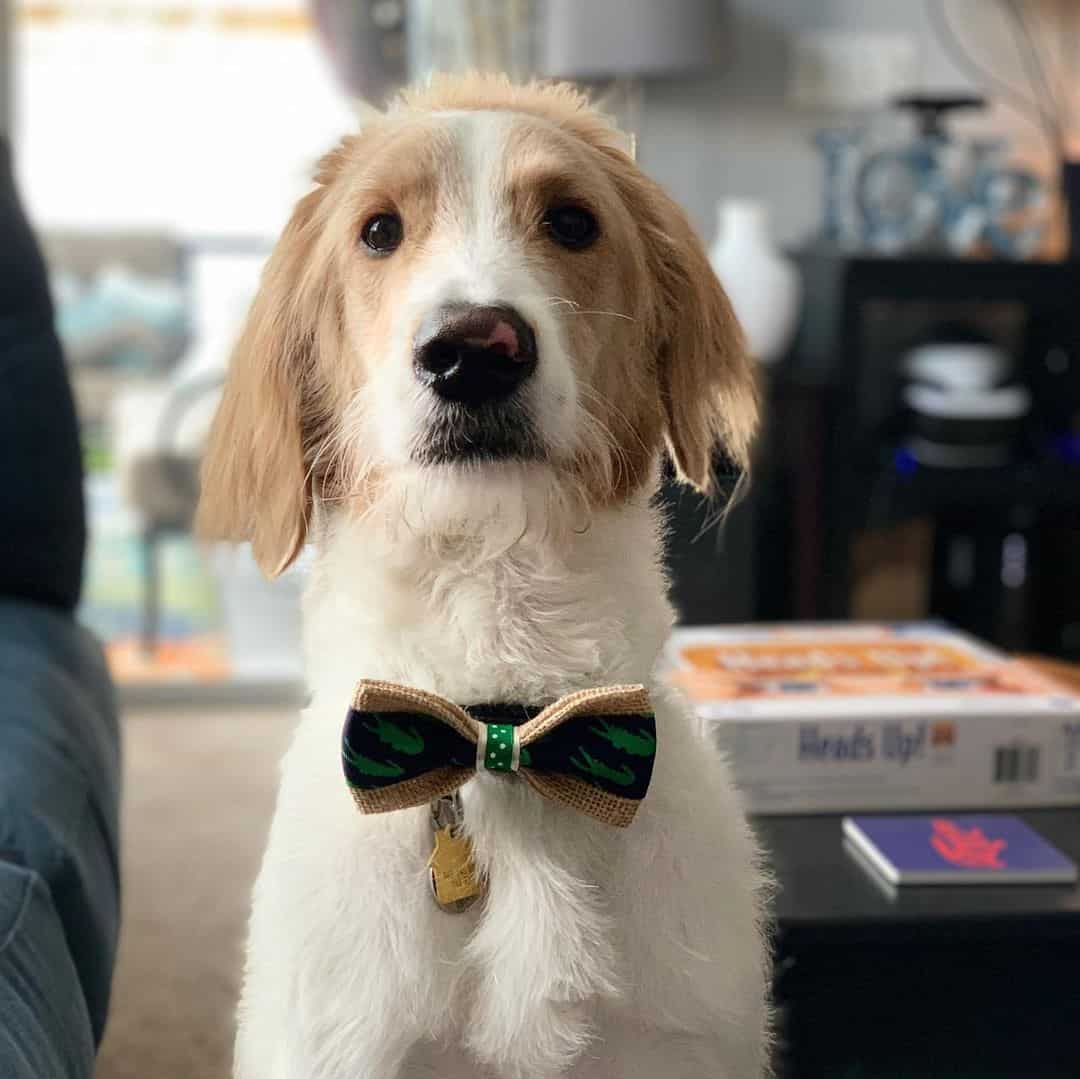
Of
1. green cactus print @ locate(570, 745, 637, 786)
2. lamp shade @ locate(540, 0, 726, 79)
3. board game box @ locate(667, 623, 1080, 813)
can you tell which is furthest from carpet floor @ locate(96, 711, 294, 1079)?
lamp shade @ locate(540, 0, 726, 79)

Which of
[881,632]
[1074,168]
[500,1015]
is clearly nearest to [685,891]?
[500,1015]

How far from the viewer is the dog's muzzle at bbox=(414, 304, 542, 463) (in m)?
0.72

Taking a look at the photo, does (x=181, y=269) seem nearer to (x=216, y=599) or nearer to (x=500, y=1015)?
(x=216, y=599)

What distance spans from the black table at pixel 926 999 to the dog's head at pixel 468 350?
379 millimetres

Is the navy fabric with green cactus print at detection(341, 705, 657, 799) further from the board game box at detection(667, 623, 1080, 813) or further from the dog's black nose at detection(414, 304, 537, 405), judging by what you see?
the board game box at detection(667, 623, 1080, 813)

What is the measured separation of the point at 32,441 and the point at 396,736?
754mm

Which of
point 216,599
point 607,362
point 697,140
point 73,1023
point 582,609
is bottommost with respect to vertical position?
point 216,599

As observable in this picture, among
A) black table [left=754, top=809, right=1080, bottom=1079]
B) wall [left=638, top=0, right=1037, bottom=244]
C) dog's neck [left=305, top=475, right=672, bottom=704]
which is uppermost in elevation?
wall [left=638, top=0, right=1037, bottom=244]

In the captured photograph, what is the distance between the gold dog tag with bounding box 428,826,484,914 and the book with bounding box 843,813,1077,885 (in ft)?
1.38

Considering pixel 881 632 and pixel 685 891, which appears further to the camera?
pixel 881 632

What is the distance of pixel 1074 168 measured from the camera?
8.77 ft

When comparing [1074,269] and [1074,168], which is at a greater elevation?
[1074,168]

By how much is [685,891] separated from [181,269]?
8.34 ft

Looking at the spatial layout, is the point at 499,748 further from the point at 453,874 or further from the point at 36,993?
the point at 36,993
